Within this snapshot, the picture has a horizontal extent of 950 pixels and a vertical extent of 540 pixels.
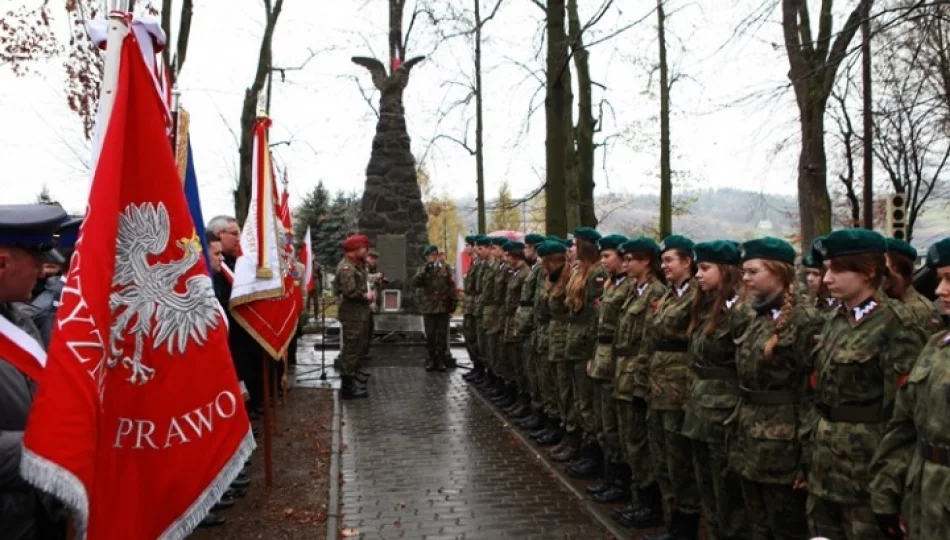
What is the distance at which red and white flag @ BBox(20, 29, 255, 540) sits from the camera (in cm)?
322

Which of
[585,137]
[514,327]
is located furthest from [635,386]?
[585,137]

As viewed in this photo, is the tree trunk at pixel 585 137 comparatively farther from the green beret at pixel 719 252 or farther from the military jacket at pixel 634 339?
the green beret at pixel 719 252

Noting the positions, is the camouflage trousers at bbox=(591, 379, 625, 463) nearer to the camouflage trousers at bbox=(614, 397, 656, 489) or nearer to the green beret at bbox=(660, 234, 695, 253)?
the camouflage trousers at bbox=(614, 397, 656, 489)

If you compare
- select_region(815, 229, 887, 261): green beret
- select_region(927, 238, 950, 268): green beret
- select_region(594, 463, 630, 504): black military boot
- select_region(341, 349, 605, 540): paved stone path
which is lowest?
select_region(341, 349, 605, 540): paved stone path

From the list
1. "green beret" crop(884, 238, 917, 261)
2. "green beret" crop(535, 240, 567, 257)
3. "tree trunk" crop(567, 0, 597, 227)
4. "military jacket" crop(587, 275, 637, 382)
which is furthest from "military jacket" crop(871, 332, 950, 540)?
"tree trunk" crop(567, 0, 597, 227)

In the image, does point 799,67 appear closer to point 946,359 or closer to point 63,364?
point 946,359

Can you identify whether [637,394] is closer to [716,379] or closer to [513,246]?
[716,379]

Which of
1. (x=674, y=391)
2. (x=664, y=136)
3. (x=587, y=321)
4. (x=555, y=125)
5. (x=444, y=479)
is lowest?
(x=444, y=479)

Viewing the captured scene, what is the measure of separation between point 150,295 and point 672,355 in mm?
3530

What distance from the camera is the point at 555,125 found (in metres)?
13.8

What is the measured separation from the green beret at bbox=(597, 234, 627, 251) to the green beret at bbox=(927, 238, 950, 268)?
3506mm

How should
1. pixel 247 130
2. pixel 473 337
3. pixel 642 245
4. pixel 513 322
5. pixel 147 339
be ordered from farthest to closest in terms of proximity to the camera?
pixel 247 130 < pixel 473 337 < pixel 513 322 < pixel 642 245 < pixel 147 339

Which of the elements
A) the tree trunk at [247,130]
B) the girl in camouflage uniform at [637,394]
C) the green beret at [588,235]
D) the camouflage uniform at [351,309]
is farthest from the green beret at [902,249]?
the tree trunk at [247,130]

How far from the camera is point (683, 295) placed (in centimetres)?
562
